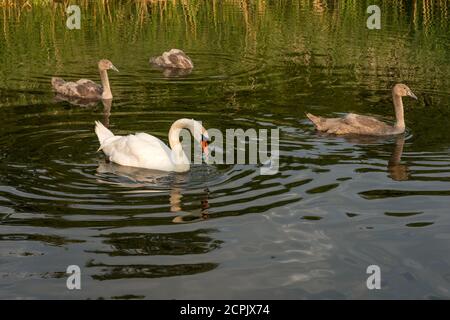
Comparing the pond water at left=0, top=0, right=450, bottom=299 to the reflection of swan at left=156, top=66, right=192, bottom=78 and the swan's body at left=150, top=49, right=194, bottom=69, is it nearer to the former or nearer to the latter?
the reflection of swan at left=156, top=66, right=192, bottom=78

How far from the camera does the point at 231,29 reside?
→ 84.0 ft

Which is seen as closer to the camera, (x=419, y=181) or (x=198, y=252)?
(x=198, y=252)

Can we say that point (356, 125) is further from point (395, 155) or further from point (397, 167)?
point (397, 167)

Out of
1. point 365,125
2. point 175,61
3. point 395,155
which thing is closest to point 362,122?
point 365,125

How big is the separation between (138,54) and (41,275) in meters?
14.2

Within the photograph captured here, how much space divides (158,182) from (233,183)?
1101 mm

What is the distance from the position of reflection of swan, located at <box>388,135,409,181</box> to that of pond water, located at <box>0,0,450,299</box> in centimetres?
4

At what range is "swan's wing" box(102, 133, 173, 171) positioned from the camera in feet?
40.4

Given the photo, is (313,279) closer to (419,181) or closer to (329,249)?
(329,249)

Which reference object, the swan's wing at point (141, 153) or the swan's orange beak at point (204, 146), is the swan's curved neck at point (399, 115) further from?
the swan's wing at point (141, 153)

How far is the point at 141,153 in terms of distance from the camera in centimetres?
1234

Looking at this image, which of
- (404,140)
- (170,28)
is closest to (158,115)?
(404,140)

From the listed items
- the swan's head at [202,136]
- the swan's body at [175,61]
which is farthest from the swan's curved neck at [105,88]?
the swan's head at [202,136]

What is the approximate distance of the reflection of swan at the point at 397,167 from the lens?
39.3 ft
